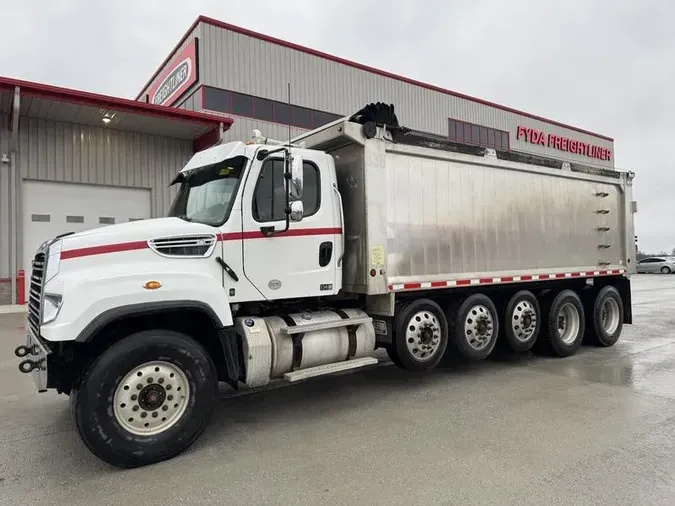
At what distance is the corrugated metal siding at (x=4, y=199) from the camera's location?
44.8ft

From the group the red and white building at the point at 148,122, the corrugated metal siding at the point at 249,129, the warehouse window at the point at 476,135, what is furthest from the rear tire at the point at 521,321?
the warehouse window at the point at 476,135

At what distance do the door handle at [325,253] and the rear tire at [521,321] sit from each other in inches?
125

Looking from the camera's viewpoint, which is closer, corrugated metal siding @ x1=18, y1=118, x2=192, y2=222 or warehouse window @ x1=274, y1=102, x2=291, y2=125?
corrugated metal siding @ x1=18, y1=118, x2=192, y2=222

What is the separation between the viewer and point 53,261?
4.00m

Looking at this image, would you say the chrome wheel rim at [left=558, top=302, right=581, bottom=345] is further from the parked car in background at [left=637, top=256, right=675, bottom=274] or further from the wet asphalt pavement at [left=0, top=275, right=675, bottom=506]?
the parked car in background at [left=637, top=256, right=675, bottom=274]

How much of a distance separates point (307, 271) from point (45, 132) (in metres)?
12.9

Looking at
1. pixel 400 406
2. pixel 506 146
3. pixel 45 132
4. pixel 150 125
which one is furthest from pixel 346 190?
pixel 506 146

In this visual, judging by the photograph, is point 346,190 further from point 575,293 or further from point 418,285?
point 575,293

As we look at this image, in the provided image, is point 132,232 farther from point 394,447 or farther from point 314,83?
point 314,83

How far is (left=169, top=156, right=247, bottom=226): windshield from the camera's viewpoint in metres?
4.75

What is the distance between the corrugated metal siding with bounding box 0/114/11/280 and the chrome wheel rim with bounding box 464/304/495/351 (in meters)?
13.4

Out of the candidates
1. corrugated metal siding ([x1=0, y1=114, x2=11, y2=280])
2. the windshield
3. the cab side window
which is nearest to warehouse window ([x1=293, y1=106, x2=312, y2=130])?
corrugated metal siding ([x1=0, y1=114, x2=11, y2=280])

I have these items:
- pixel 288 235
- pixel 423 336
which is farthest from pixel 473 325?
pixel 288 235

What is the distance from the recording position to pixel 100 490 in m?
3.49
